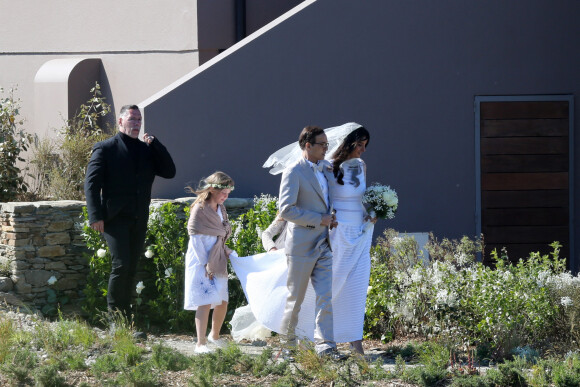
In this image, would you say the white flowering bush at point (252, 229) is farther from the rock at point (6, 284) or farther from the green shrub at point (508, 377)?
the green shrub at point (508, 377)

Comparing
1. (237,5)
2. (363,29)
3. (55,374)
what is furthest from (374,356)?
(237,5)

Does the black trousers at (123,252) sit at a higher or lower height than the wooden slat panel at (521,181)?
lower

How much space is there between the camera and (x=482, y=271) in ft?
24.4

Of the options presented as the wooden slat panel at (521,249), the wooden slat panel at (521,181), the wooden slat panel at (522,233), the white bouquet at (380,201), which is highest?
the wooden slat panel at (521,181)

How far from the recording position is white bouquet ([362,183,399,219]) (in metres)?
7.02

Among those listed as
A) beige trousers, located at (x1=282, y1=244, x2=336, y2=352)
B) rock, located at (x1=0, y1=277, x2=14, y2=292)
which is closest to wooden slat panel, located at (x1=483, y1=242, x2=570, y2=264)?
beige trousers, located at (x1=282, y1=244, x2=336, y2=352)

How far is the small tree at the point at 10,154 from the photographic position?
34.1 ft

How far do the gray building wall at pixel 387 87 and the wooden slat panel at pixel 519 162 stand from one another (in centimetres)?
21

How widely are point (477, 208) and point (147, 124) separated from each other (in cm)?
364

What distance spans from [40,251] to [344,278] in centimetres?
320

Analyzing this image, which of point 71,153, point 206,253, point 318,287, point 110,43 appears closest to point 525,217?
point 318,287

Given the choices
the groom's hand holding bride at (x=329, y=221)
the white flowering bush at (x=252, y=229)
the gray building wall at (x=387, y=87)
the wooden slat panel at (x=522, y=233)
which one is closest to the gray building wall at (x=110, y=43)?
the gray building wall at (x=387, y=87)

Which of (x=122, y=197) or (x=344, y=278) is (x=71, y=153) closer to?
(x=122, y=197)

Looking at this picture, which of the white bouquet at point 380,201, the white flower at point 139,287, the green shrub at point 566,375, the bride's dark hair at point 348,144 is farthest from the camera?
the white flower at point 139,287
